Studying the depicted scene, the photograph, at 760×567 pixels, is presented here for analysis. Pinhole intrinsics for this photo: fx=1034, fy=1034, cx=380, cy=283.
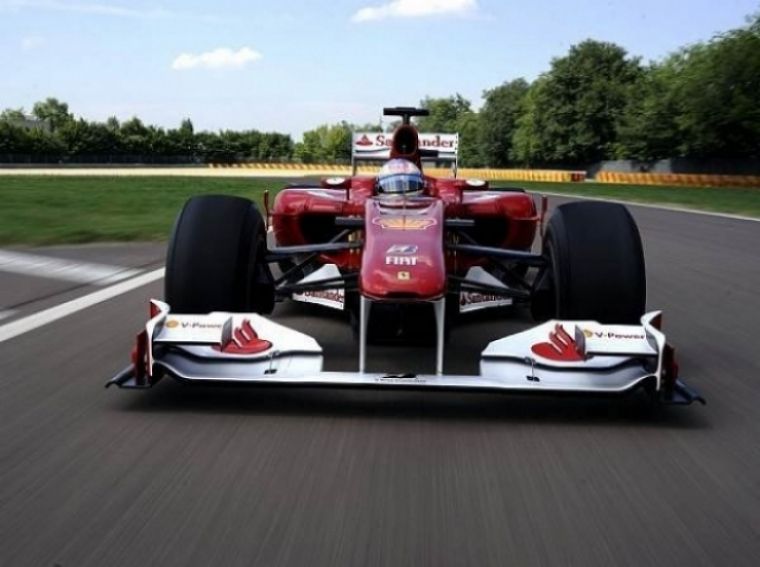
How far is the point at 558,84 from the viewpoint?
102750 mm

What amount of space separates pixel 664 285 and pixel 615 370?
6.08 metres

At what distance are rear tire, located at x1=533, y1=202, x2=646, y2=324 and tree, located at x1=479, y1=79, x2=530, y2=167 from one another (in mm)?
122310

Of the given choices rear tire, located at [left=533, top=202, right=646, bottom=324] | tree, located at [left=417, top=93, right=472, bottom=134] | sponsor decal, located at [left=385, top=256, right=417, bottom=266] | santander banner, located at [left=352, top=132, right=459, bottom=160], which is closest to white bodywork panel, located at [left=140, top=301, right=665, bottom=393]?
rear tire, located at [left=533, top=202, right=646, bottom=324]

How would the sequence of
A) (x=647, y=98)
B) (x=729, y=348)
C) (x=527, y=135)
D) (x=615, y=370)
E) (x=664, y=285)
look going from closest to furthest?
1. (x=615, y=370)
2. (x=729, y=348)
3. (x=664, y=285)
4. (x=647, y=98)
5. (x=527, y=135)

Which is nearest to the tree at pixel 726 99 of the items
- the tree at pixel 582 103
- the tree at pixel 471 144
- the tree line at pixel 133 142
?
the tree at pixel 582 103

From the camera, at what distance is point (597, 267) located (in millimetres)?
5762

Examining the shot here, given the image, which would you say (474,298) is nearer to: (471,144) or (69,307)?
(69,307)

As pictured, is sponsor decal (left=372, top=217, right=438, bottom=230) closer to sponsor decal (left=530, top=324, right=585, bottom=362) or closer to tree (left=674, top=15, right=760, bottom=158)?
sponsor decal (left=530, top=324, right=585, bottom=362)

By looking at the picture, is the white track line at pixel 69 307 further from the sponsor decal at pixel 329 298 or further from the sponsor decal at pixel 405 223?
the sponsor decal at pixel 405 223

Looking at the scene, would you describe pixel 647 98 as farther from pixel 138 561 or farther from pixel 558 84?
pixel 138 561


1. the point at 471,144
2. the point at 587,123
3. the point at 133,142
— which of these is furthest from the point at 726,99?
the point at 133,142

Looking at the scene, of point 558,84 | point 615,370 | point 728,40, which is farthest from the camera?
point 558,84

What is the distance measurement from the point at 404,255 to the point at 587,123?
9479 centimetres

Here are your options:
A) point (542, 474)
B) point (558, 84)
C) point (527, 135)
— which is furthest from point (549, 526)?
point (527, 135)
